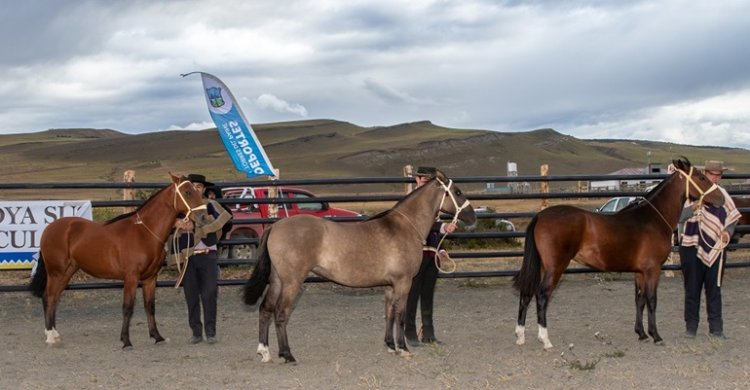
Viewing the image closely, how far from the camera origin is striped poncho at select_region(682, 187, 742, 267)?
791cm

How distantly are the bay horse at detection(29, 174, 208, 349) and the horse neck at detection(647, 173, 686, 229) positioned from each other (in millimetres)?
4722

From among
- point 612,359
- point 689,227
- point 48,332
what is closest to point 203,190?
point 48,332

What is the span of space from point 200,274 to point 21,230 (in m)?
3.90

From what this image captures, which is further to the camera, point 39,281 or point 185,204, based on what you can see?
point 39,281

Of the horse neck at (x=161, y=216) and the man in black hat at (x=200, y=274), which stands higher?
the horse neck at (x=161, y=216)

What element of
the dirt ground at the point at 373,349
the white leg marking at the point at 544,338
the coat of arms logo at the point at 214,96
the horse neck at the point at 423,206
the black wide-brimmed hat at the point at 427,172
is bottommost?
the dirt ground at the point at 373,349

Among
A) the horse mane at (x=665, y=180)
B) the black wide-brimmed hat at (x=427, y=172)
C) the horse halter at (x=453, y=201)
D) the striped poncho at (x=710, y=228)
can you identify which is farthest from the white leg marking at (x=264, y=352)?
the striped poncho at (x=710, y=228)

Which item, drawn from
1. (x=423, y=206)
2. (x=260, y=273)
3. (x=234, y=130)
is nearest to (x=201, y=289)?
(x=260, y=273)

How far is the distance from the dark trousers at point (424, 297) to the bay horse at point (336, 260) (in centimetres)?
42

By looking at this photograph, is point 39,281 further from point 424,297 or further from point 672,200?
point 672,200

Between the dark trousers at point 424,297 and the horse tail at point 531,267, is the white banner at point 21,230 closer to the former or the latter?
the dark trousers at point 424,297

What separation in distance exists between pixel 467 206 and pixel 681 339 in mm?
2647

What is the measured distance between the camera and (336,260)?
7.05 meters

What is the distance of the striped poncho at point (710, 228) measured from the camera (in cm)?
791
